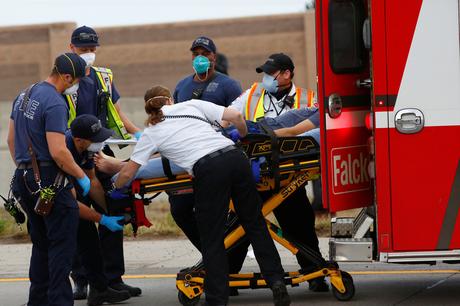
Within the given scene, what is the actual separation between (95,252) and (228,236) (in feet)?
3.43

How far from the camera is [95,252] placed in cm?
866

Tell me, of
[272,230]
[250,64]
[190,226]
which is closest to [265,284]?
[272,230]

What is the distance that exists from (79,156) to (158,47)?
960 inches

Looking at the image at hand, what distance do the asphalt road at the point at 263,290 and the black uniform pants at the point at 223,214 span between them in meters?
0.68

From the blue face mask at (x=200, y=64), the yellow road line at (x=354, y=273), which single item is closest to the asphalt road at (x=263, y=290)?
the yellow road line at (x=354, y=273)

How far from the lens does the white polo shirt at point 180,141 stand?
7.91 meters

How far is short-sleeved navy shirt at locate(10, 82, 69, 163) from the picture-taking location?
24.9ft

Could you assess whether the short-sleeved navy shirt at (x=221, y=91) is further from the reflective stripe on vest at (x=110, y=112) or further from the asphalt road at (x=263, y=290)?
the asphalt road at (x=263, y=290)

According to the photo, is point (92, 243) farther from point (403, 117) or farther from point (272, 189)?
point (403, 117)

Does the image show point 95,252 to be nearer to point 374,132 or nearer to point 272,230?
point 272,230

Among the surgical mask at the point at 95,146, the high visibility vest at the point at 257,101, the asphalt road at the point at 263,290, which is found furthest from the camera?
the high visibility vest at the point at 257,101

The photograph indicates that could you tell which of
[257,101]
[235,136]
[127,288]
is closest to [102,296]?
[127,288]

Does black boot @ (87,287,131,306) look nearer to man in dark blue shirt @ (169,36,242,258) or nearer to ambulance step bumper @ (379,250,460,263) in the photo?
man in dark blue shirt @ (169,36,242,258)

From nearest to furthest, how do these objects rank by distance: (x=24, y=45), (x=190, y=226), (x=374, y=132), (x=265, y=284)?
(x=374, y=132), (x=265, y=284), (x=190, y=226), (x=24, y=45)
